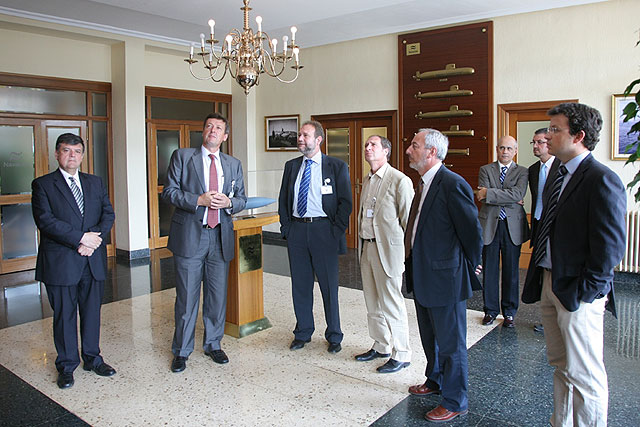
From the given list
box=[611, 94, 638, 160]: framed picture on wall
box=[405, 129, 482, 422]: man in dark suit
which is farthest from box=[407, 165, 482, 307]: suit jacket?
box=[611, 94, 638, 160]: framed picture on wall

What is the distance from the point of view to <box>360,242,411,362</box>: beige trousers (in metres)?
3.63

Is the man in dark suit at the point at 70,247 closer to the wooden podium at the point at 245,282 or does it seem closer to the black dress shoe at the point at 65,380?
the black dress shoe at the point at 65,380

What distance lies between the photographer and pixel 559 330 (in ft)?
8.14

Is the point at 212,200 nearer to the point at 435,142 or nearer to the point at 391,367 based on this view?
the point at 435,142

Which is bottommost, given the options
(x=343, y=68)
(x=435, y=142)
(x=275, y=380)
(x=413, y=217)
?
(x=275, y=380)

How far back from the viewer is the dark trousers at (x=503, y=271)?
14.9ft

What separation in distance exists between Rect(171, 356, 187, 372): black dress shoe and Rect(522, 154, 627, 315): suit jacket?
2.56 metres

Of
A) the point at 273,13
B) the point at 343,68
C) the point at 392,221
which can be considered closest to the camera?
the point at 392,221

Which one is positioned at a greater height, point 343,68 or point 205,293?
point 343,68

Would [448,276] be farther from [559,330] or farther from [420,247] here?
[559,330]

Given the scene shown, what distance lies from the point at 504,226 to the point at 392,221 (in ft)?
4.87

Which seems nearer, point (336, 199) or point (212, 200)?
point (212, 200)

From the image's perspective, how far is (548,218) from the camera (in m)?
2.49

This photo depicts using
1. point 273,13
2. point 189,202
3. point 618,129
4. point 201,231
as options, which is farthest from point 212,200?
point 618,129
